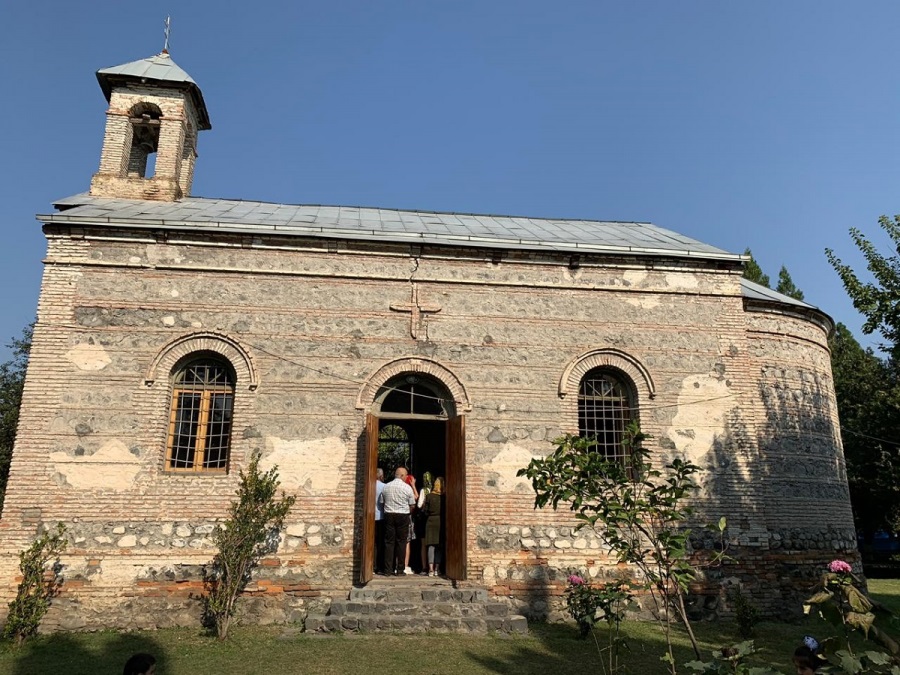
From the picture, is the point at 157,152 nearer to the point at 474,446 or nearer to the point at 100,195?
the point at 100,195

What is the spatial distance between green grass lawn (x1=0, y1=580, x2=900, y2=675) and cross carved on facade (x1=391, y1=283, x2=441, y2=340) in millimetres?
4741

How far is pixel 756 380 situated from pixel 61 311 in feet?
40.2

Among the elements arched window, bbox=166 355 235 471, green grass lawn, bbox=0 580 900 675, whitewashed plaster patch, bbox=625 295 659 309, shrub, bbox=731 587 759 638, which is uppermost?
whitewashed plaster patch, bbox=625 295 659 309

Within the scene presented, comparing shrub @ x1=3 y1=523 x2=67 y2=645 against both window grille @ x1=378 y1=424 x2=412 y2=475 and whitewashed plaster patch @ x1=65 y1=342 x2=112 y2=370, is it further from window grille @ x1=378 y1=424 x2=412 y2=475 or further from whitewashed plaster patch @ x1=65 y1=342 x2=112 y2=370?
window grille @ x1=378 y1=424 x2=412 y2=475

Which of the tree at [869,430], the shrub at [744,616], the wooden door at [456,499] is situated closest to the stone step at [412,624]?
the wooden door at [456,499]

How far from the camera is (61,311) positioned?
1053cm

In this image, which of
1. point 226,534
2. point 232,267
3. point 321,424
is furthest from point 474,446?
point 232,267

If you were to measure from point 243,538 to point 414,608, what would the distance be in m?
2.66

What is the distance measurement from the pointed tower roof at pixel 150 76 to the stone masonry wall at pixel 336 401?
5038 mm

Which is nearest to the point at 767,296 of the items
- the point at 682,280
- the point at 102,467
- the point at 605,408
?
the point at 682,280

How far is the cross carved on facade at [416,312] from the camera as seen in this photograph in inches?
440

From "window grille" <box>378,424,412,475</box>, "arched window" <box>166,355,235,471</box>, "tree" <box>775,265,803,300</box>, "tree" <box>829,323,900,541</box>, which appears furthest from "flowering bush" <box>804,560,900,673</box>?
"tree" <box>775,265,803,300</box>

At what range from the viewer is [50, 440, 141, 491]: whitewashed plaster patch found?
32.5 ft

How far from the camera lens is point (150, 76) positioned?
14.2 metres
